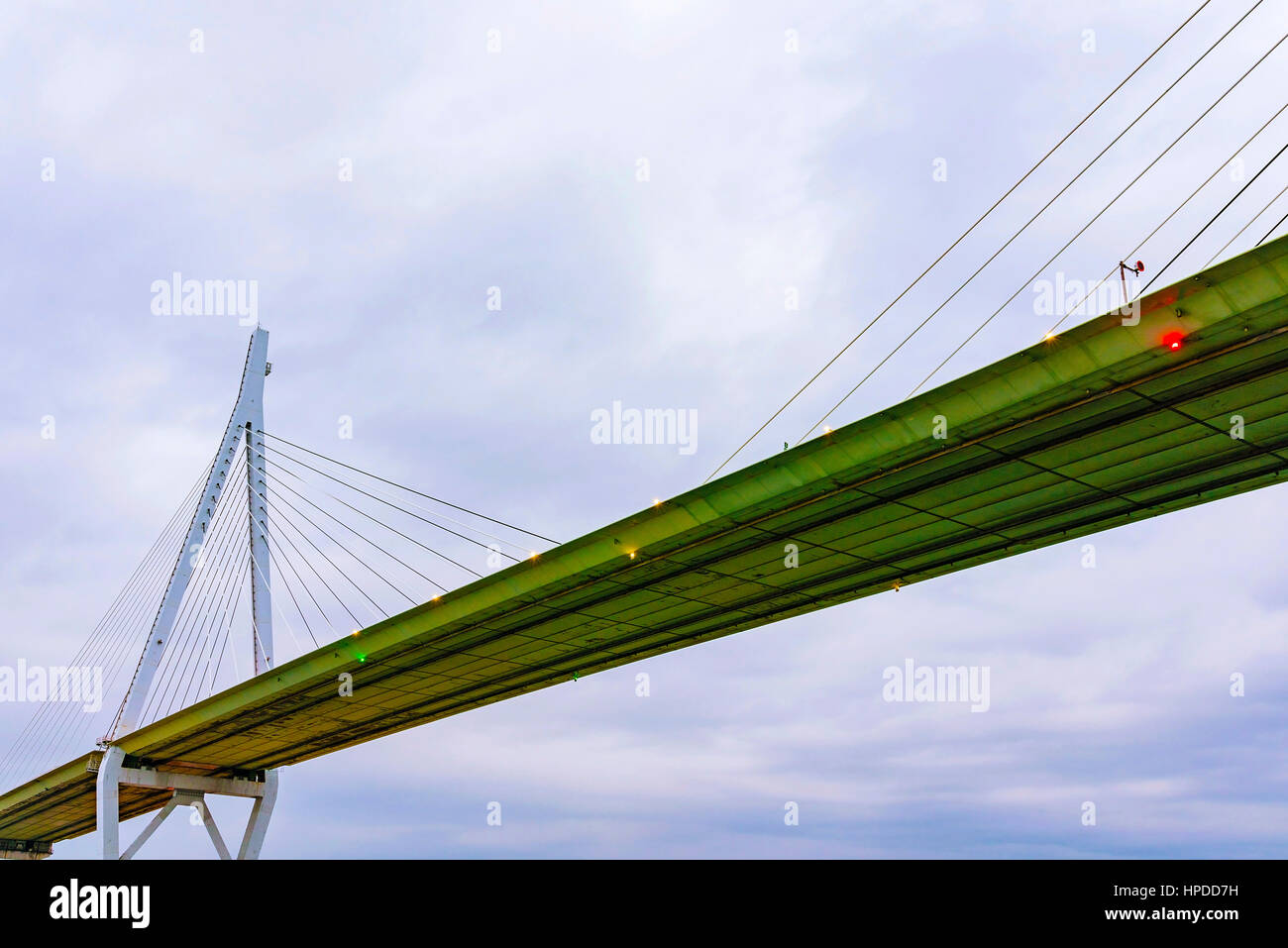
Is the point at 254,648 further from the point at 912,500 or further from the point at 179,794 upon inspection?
the point at 912,500

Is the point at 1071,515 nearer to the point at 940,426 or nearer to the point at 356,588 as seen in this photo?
the point at 940,426

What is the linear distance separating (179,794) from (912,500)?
46.5 metres

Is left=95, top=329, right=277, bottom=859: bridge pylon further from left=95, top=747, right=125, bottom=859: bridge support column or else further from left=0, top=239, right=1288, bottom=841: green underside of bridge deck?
left=0, top=239, right=1288, bottom=841: green underside of bridge deck

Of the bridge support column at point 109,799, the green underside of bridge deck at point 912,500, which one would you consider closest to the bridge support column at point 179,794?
the bridge support column at point 109,799

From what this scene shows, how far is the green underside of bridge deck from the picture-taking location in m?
16.8

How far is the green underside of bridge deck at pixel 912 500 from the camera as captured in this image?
16.8m

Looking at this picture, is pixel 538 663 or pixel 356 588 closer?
pixel 538 663

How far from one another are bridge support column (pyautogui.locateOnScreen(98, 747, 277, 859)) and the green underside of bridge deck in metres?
16.1

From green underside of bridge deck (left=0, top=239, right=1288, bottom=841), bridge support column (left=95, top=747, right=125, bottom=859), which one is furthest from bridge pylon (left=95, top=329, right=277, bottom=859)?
green underside of bridge deck (left=0, top=239, right=1288, bottom=841)

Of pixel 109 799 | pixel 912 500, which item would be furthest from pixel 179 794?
pixel 912 500
